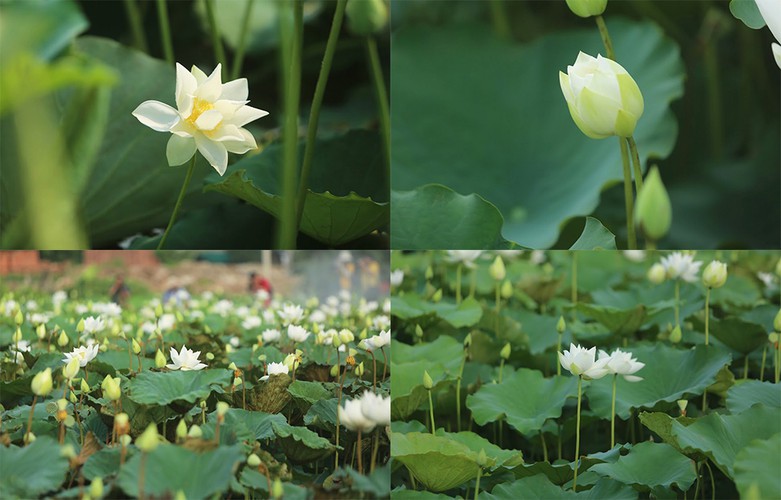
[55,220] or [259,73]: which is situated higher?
[259,73]

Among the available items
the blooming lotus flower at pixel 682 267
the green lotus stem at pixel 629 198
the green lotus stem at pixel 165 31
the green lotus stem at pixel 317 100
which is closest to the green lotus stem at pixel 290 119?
the green lotus stem at pixel 317 100

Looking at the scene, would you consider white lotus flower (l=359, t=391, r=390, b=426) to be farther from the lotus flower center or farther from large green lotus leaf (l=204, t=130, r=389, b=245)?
the lotus flower center

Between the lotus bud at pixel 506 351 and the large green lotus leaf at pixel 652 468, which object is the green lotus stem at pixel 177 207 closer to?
the lotus bud at pixel 506 351

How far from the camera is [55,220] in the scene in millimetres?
759

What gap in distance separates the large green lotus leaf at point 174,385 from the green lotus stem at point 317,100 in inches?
7.1

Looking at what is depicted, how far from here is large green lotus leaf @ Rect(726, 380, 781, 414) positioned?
680mm

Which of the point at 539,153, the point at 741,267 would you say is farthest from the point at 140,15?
the point at 741,267

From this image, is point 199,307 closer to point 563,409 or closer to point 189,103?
point 189,103

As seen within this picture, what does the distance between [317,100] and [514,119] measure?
14.9 inches

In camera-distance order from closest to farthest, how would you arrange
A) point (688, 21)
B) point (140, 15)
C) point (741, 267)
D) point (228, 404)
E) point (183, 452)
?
point (183, 452) → point (228, 404) → point (140, 15) → point (741, 267) → point (688, 21)

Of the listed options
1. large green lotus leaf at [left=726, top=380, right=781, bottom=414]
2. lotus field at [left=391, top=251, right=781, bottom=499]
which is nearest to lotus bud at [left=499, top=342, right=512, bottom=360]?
lotus field at [left=391, top=251, right=781, bottom=499]

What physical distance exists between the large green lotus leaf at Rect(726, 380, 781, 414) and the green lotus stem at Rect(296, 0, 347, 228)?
1.48ft

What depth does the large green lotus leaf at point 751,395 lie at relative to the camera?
68 cm

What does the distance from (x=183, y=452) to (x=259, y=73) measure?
40cm
